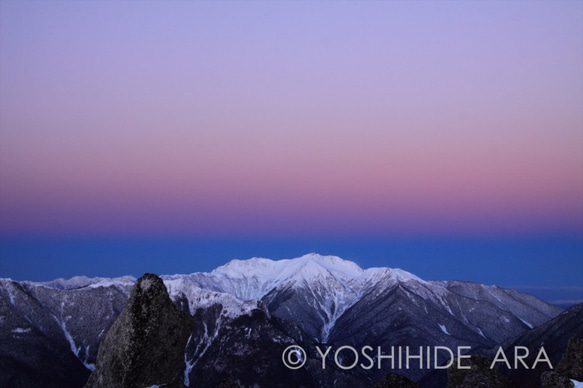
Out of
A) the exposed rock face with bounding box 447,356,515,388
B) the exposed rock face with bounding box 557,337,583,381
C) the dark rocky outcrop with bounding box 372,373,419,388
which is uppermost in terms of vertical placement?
the exposed rock face with bounding box 557,337,583,381

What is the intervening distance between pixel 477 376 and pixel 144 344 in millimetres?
25083

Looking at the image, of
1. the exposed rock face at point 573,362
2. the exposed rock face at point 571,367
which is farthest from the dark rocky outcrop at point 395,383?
the exposed rock face at point 573,362

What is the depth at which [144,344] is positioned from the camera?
50250 millimetres

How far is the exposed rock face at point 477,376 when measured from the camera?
47.4 m

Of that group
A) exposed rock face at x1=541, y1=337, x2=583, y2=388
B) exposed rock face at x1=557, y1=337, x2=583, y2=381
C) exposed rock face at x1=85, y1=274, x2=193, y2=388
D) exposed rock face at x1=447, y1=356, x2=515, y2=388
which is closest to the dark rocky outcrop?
exposed rock face at x1=447, y1=356, x2=515, y2=388

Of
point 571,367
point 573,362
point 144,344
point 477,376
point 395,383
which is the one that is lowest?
point 395,383

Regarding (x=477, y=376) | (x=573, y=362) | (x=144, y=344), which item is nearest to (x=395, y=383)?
(x=477, y=376)

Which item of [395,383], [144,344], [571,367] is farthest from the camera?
[571,367]

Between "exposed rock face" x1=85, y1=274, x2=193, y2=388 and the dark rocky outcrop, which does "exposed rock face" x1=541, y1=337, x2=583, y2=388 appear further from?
"exposed rock face" x1=85, y1=274, x2=193, y2=388

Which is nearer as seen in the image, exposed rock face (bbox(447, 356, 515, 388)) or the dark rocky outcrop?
the dark rocky outcrop

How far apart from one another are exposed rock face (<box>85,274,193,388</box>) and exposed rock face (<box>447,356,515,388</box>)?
20.9 meters

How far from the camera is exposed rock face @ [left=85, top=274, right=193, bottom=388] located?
49656 mm

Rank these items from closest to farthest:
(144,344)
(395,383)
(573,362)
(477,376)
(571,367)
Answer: (395,383)
(477,376)
(144,344)
(571,367)
(573,362)

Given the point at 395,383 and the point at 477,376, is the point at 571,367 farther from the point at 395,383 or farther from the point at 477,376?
the point at 395,383
